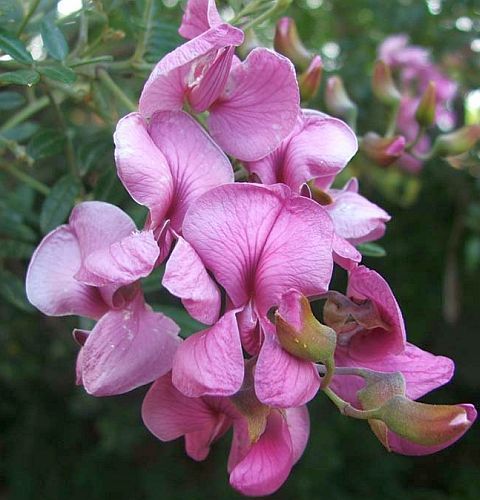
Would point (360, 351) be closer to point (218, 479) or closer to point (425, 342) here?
point (218, 479)

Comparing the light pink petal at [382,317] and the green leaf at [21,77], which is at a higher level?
the green leaf at [21,77]

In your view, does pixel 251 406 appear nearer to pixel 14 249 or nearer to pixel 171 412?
pixel 171 412

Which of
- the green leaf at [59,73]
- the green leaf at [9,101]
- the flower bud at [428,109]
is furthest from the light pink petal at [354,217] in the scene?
the green leaf at [9,101]

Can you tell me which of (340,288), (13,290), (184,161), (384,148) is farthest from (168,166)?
(340,288)

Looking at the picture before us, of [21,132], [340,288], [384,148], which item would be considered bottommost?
[340,288]

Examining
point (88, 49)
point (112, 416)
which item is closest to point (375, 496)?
point (112, 416)

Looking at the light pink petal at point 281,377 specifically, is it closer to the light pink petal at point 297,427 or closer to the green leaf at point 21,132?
the light pink petal at point 297,427
